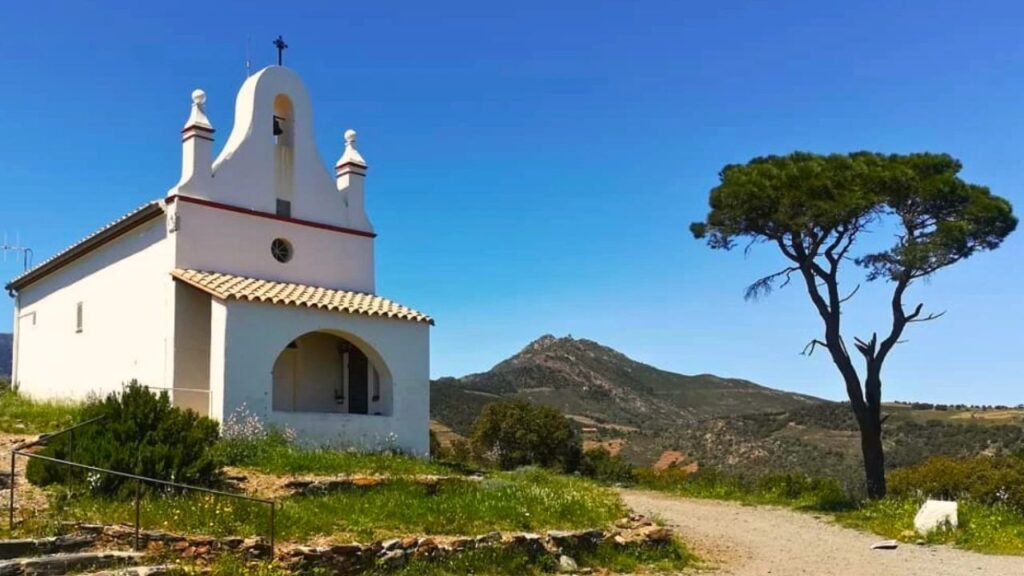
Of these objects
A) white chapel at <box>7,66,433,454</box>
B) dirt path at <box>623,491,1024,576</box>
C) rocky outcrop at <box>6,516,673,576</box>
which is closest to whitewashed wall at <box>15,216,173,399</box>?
white chapel at <box>7,66,433,454</box>

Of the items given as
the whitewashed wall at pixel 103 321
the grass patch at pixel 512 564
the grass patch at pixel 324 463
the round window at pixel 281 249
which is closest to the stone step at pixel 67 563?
the grass patch at pixel 512 564

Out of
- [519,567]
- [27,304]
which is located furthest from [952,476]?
[27,304]

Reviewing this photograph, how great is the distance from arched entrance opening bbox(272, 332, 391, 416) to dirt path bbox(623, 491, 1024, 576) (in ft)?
19.9

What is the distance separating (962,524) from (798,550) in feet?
11.0

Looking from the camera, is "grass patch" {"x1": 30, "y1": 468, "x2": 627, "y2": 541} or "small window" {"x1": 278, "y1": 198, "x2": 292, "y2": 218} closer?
"grass patch" {"x1": 30, "y1": 468, "x2": 627, "y2": 541}

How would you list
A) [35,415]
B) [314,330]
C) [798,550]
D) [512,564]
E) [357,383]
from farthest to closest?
[357,383] < [35,415] < [314,330] < [798,550] < [512,564]

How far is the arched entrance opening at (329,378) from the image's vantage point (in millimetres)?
19562

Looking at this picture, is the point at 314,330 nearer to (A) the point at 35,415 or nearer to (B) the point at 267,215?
(B) the point at 267,215

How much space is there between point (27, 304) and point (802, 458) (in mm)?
26950

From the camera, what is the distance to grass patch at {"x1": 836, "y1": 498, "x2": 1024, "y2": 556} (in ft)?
48.2

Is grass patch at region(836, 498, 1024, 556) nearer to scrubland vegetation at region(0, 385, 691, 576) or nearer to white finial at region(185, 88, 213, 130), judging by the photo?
scrubland vegetation at region(0, 385, 691, 576)

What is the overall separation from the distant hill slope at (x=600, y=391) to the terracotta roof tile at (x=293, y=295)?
28132 mm

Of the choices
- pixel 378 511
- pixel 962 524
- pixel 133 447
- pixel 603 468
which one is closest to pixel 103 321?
pixel 133 447

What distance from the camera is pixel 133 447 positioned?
12.2 m
